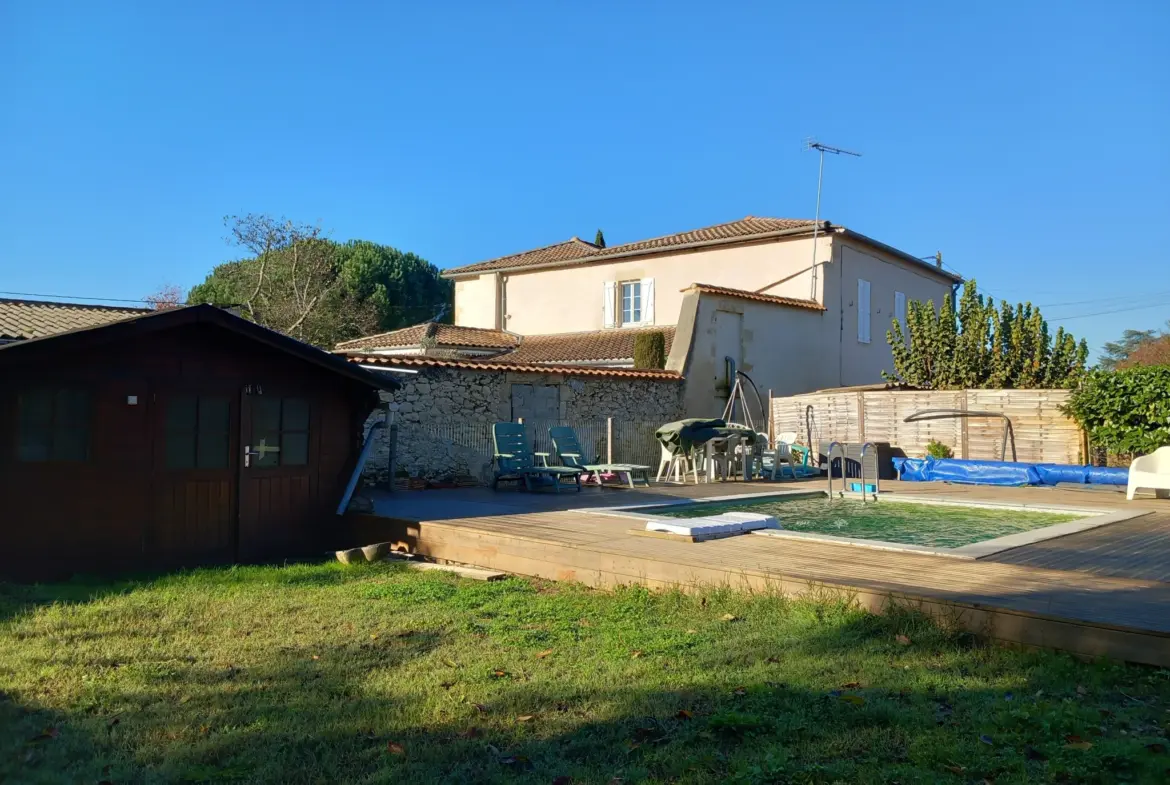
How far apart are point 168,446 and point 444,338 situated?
18017 mm

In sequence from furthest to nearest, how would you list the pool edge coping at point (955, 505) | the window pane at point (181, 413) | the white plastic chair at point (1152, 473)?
the white plastic chair at point (1152, 473)
the window pane at point (181, 413)
the pool edge coping at point (955, 505)

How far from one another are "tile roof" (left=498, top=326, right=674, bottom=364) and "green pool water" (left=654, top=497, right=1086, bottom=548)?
1126cm

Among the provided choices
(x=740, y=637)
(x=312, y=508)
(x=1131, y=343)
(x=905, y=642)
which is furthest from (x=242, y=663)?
(x=1131, y=343)

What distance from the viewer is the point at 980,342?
22.9 meters

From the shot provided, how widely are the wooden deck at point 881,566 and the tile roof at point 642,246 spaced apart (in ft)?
51.4

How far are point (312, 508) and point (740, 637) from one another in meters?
5.91

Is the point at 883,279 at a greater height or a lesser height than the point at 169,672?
greater

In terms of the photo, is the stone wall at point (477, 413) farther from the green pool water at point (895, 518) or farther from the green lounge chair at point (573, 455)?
the green pool water at point (895, 518)

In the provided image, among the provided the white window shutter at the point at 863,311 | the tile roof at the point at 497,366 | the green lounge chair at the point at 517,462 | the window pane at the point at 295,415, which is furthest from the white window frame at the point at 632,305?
the window pane at the point at 295,415

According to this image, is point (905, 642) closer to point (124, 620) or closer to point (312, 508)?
point (124, 620)

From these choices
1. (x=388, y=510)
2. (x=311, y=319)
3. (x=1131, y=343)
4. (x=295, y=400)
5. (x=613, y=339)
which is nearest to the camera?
(x=295, y=400)

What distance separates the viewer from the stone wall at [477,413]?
15.2 metres

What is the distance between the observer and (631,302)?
1078 inches

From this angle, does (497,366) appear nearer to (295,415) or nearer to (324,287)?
(295,415)
